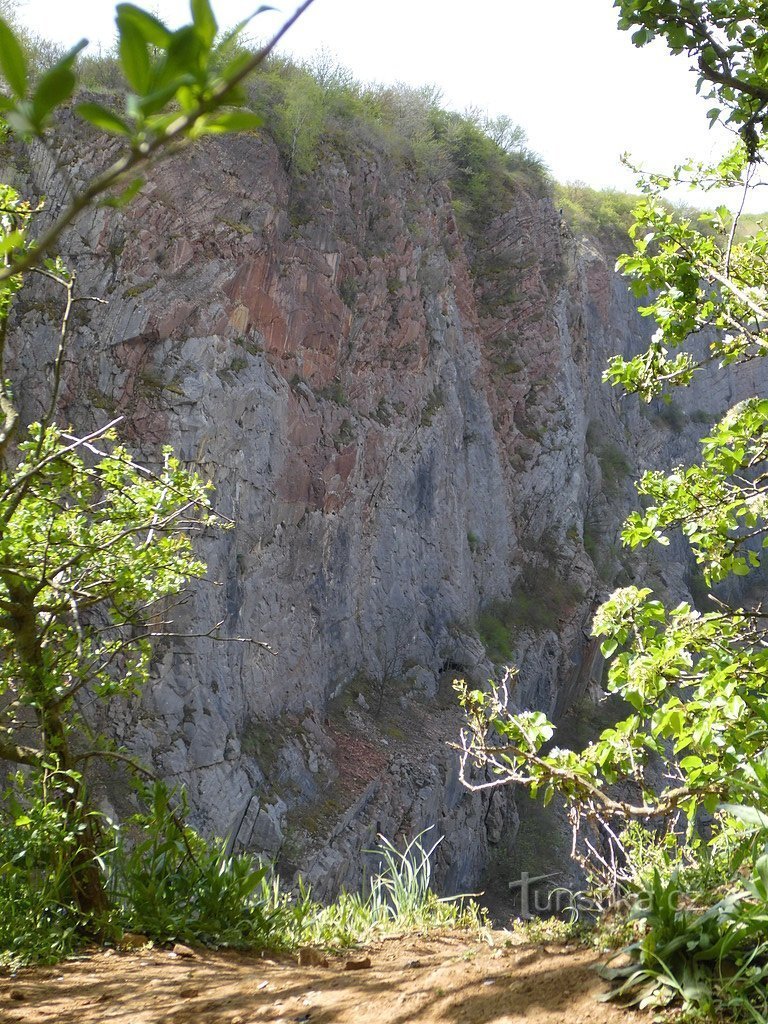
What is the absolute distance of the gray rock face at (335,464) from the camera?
12.9 m

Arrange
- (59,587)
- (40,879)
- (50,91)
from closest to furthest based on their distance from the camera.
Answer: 1. (50,91)
2. (40,879)
3. (59,587)

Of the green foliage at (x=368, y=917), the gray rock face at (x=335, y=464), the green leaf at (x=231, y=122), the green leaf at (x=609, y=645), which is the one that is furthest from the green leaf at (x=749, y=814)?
the gray rock face at (x=335, y=464)

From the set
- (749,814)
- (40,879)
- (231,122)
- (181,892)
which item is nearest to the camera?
(231,122)

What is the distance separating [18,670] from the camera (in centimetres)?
412

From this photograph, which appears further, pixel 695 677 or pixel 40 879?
pixel 40 879

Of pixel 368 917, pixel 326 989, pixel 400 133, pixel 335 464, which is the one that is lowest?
pixel 368 917

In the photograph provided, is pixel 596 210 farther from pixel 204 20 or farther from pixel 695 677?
pixel 204 20

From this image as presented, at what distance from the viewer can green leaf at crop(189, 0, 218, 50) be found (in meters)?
0.75

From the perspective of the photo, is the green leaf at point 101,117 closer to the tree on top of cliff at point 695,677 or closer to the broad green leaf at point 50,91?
the broad green leaf at point 50,91

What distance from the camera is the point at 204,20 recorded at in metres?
0.75

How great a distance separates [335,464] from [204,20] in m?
15.5

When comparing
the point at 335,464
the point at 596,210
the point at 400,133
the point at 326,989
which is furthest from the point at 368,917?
the point at 596,210

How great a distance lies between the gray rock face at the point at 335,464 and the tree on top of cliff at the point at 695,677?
5.31 metres

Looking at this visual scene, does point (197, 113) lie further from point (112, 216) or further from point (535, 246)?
point (535, 246)
